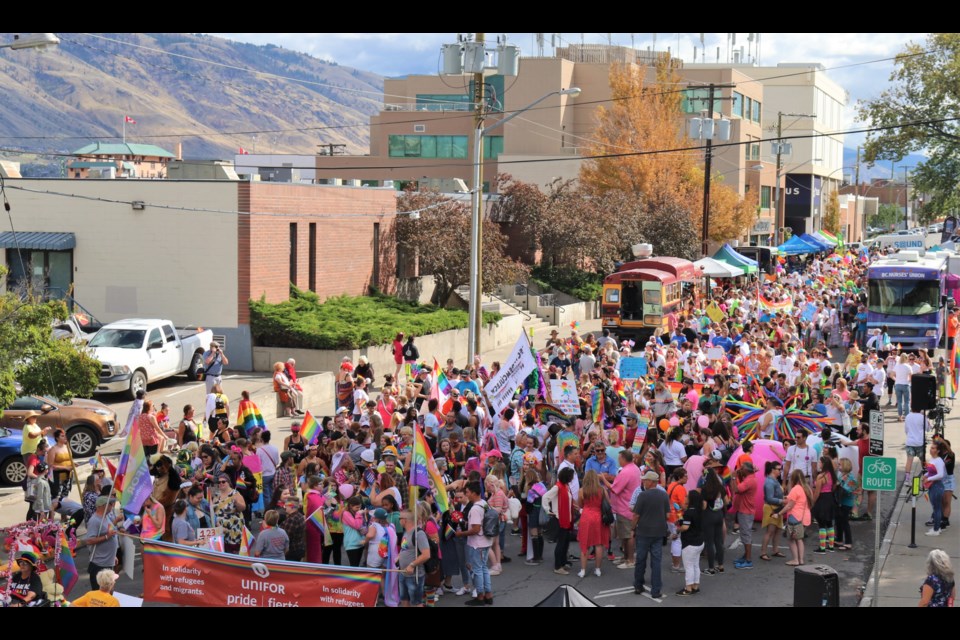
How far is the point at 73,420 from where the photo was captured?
746 inches

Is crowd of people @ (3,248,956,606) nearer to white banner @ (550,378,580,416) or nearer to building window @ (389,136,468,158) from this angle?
white banner @ (550,378,580,416)

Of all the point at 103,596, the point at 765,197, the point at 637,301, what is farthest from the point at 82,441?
the point at 765,197

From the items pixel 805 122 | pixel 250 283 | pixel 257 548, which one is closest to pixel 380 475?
pixel 257 548

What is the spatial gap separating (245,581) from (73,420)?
9866 millimetres

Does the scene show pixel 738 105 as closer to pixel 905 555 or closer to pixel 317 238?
pixel 317 238

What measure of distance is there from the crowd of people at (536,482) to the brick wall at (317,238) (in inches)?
392

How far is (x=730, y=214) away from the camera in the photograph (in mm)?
56281

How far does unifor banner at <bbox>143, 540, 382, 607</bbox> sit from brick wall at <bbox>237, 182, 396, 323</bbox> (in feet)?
59.1

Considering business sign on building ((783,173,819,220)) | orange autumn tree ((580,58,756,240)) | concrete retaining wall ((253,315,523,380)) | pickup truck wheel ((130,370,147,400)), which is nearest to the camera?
pickup truck wheel ((130,370,147,400))

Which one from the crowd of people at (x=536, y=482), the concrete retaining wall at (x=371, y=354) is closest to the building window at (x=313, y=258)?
the concrete retaining wall at (x=371, y=354)

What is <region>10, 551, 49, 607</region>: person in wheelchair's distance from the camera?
10391mm

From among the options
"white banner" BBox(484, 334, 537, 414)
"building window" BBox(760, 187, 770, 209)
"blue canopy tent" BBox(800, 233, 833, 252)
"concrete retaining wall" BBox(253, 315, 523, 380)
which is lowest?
"concrete retaining wall" BBox(253, 315, 523, 380)

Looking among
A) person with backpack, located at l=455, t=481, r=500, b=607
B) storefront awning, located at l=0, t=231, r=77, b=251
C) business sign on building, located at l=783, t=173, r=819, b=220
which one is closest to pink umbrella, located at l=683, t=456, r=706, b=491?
person with backpack, located at l=455, t=481, r=500, b=607

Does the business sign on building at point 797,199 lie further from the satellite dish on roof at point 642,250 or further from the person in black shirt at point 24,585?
the person in black shirt at point 24,585
